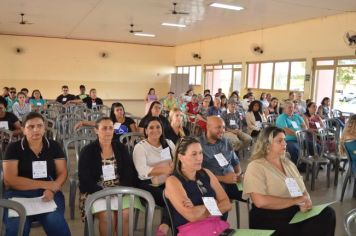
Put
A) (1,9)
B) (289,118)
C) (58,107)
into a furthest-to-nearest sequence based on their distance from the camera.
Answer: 1. (1,9)
2. (58,107)
3. (289,118)

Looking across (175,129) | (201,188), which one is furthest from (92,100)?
(201,188)

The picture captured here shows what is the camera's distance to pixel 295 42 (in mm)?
8820

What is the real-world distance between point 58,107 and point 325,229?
6.29 m

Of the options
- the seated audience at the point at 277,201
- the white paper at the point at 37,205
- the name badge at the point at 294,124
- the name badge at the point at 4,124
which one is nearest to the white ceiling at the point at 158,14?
the name badge at the point at 294,124

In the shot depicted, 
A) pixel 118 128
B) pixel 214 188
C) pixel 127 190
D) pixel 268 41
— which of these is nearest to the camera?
pixel 127 190

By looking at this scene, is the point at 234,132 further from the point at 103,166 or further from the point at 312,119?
the point at 103,166

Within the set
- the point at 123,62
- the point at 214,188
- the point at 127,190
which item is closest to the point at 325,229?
the point at 214,188

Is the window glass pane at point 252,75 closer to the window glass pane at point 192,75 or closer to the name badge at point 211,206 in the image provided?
the window glass pane at point 192,75

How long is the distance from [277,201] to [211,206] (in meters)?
0.50

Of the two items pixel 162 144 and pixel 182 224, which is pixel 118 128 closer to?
pixel 162 144

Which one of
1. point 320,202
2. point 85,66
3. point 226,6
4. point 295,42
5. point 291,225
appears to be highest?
point 226,6

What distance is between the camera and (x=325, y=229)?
2084 mm

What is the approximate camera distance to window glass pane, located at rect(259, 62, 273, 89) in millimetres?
10119

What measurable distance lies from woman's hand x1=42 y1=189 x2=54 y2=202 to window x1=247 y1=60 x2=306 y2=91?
316 inches
